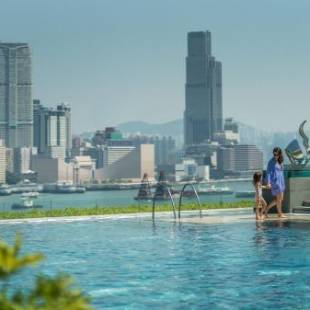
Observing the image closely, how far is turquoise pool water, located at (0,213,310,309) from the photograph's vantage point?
8.42 meters

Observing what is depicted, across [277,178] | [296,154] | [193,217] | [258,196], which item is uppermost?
[296,154]

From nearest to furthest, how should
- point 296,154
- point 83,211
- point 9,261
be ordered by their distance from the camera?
point 9,261, point 296,154, point 83,211

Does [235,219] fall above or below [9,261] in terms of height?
below

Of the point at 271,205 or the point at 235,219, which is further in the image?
the point at 271,205

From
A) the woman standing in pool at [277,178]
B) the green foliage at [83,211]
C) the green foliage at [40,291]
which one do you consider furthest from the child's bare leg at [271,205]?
the green foliage at [40,291]

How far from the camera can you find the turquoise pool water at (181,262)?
842 centimetres

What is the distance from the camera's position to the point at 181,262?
39.0 feet

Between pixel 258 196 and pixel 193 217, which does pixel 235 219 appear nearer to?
pixel 258 196

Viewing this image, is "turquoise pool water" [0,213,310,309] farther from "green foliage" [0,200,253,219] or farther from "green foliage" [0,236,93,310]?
"green foliage" [0,236,93,310]

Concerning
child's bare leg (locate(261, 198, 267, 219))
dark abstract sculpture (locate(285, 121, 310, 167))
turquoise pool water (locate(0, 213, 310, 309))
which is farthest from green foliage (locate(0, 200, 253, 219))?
child's bare leg (locate(261, 198, 267, 219))

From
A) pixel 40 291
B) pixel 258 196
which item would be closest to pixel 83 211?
pixel 258 196

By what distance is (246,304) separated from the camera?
797 cm

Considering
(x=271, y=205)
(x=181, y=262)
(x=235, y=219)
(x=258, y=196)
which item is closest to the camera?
(x=181, y=262)

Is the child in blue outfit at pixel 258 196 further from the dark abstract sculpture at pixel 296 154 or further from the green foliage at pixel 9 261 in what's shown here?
the green foliage at pixel 9 261
